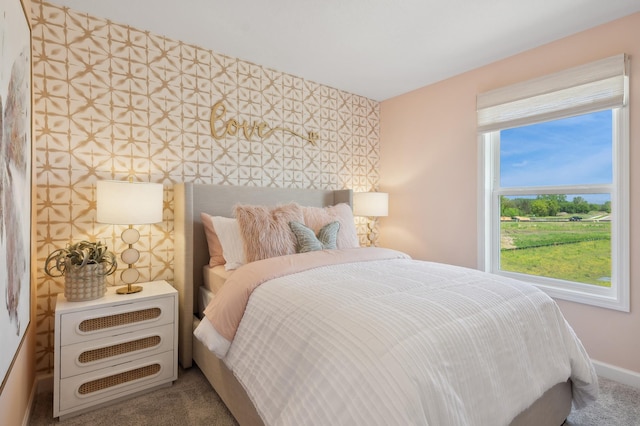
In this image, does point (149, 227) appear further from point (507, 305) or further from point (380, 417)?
point (507, 305)

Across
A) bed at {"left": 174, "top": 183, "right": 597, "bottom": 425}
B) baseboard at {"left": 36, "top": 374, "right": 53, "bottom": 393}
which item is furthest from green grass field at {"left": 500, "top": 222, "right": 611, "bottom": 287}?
baseboard at {"left": 36, "top": 374, "right": 53, "bottom": 393}

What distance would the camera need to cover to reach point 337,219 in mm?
2689

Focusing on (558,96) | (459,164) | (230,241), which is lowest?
(230,241)

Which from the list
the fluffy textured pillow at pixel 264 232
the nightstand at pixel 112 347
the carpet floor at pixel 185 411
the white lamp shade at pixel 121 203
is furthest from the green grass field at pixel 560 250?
the white lamp shade at pixel 121 203

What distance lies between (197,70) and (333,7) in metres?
1.21

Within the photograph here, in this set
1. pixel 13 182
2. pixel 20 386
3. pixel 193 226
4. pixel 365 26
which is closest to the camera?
pixel 13 182

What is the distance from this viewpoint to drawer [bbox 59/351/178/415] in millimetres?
1678

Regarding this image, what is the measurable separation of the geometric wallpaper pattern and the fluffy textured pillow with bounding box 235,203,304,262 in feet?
1.99

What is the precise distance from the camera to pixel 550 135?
256cm

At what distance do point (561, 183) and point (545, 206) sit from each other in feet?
0.71

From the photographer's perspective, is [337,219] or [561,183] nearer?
[561,183]

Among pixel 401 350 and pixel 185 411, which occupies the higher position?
pixel 401 350

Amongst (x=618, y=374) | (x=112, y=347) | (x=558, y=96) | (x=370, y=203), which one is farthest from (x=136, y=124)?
(x=618, y=374)

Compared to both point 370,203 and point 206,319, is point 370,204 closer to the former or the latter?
point 370,203
